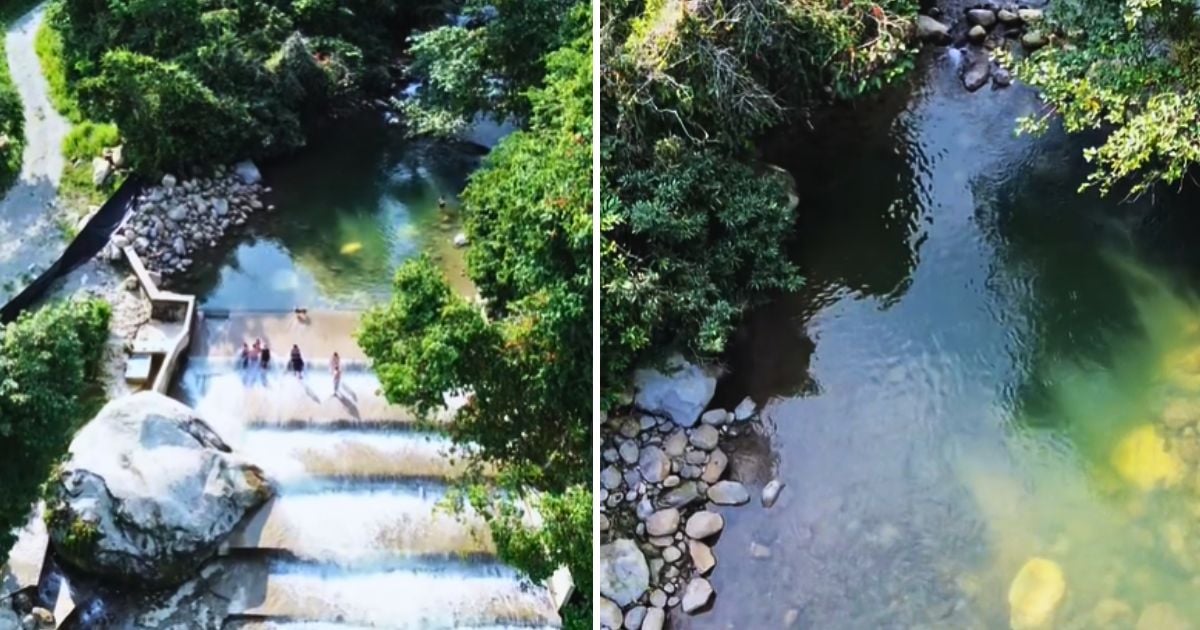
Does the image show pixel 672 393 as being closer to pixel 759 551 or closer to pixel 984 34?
pixel 759 551

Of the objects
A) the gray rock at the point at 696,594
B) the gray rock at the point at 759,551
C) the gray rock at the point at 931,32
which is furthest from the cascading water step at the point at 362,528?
the gray rock at the point at 931,32

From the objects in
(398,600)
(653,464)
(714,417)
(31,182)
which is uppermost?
(31,182)

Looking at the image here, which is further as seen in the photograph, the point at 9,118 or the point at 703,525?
the point at 703,525

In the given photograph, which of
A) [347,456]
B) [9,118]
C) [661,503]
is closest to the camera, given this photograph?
[9,118]

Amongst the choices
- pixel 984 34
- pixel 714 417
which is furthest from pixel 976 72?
pixel 714 417

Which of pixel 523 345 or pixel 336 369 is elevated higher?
pixel 523 345

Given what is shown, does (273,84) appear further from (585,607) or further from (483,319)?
(585,607)

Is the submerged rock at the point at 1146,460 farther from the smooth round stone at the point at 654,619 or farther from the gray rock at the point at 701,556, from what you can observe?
the smooth round stone at the point at 654,619
